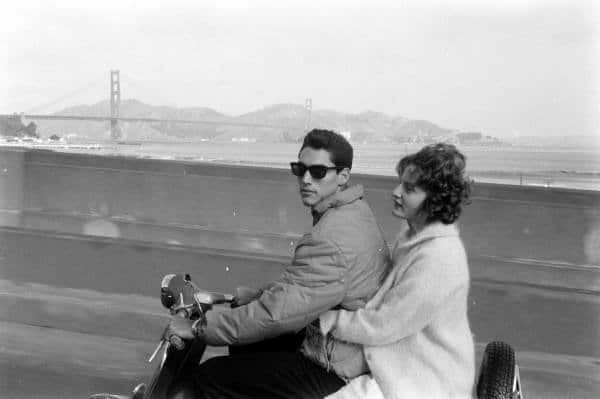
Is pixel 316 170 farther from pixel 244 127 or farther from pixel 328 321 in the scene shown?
pixel 244 127

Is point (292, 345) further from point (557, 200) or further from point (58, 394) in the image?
point (557, 200)

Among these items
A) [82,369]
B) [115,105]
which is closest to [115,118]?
[115,105]

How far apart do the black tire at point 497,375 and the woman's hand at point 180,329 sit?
0.81 meters

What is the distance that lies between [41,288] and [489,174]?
143 inches

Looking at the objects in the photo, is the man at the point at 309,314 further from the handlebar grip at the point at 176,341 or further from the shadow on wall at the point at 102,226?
the shadow on wall at the point at 102,226

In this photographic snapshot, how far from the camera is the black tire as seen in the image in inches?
86.8

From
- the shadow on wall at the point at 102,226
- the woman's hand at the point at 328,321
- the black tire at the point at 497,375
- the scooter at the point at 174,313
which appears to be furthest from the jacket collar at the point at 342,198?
the shadow on wall at the point at 102,226

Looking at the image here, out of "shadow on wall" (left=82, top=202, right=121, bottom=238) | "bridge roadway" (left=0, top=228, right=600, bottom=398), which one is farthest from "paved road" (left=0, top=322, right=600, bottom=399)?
"shadow on wall" (left=82, top=202, right=121, bottom=238)

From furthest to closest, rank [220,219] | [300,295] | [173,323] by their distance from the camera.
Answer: [220,219] < [173,323] < [300,295]

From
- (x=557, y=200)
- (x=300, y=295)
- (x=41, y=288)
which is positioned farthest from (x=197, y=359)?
(x=41, y=288)

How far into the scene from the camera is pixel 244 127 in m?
6.22

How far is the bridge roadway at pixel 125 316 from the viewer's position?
4.61 meters

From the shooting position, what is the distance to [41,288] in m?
6.64

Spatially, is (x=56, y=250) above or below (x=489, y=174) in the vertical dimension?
below
